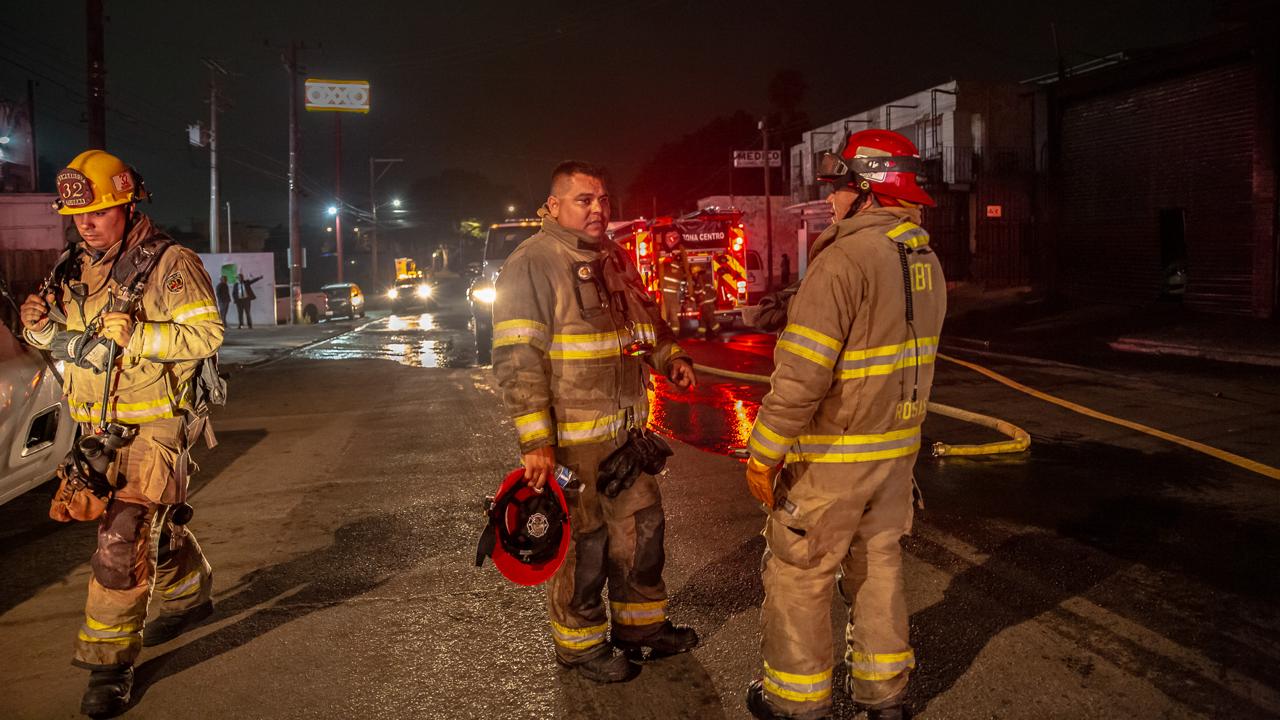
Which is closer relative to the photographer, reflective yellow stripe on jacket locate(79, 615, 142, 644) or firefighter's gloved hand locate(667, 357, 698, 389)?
reflective yellow stripe on jacket locate(79, 615, 142, 644)

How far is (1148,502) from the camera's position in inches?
244

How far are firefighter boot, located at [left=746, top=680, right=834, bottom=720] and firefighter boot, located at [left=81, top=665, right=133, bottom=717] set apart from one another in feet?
7.85

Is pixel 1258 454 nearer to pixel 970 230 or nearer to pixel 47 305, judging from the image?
pixel 47 305

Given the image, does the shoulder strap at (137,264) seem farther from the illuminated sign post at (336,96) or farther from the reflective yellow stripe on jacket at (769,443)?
the illuminated sign post at (336,96)

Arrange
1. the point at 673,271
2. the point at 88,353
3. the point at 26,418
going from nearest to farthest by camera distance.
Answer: the point at 88,353 < the point at 26,418 < the point at 673,271

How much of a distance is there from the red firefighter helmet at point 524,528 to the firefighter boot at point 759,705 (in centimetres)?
92

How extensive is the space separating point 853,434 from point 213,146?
3269 centimetres

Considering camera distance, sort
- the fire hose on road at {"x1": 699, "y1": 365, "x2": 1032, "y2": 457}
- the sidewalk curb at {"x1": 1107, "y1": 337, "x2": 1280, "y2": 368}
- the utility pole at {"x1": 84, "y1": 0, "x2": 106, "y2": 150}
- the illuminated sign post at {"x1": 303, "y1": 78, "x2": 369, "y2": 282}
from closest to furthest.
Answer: the fire hose on road at {"x1": 699, "y1": 365, "x2": 1032, "y2": 457} → the sidewalk curb at {"x1": 1107, "y1": 337, "x2": 1280, "y2": 368} → the utility pole at {"x1": 84, "y1": 0, "x2": 106, "y2": 150} → the illuminated sign post at {"x1": 303, "y1": 78, "x2": 369, "y2": 282}

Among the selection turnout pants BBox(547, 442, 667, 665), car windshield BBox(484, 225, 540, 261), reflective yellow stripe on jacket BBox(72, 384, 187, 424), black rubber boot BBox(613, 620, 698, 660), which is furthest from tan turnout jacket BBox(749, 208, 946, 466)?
car windshield BBox(484, 225, 540, 261)

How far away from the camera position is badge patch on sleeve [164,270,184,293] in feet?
13.0

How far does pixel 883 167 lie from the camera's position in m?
3.26

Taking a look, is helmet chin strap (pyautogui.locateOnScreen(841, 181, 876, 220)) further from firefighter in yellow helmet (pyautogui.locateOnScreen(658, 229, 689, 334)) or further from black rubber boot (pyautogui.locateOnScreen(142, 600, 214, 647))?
firefighter in yellow helmet (pyautogui.locateOnScreen(658, 229, 689, 334))

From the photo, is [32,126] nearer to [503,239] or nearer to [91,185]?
[503,239]

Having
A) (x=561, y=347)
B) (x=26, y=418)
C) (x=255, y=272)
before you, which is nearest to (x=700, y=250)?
(x=26, y=418)
